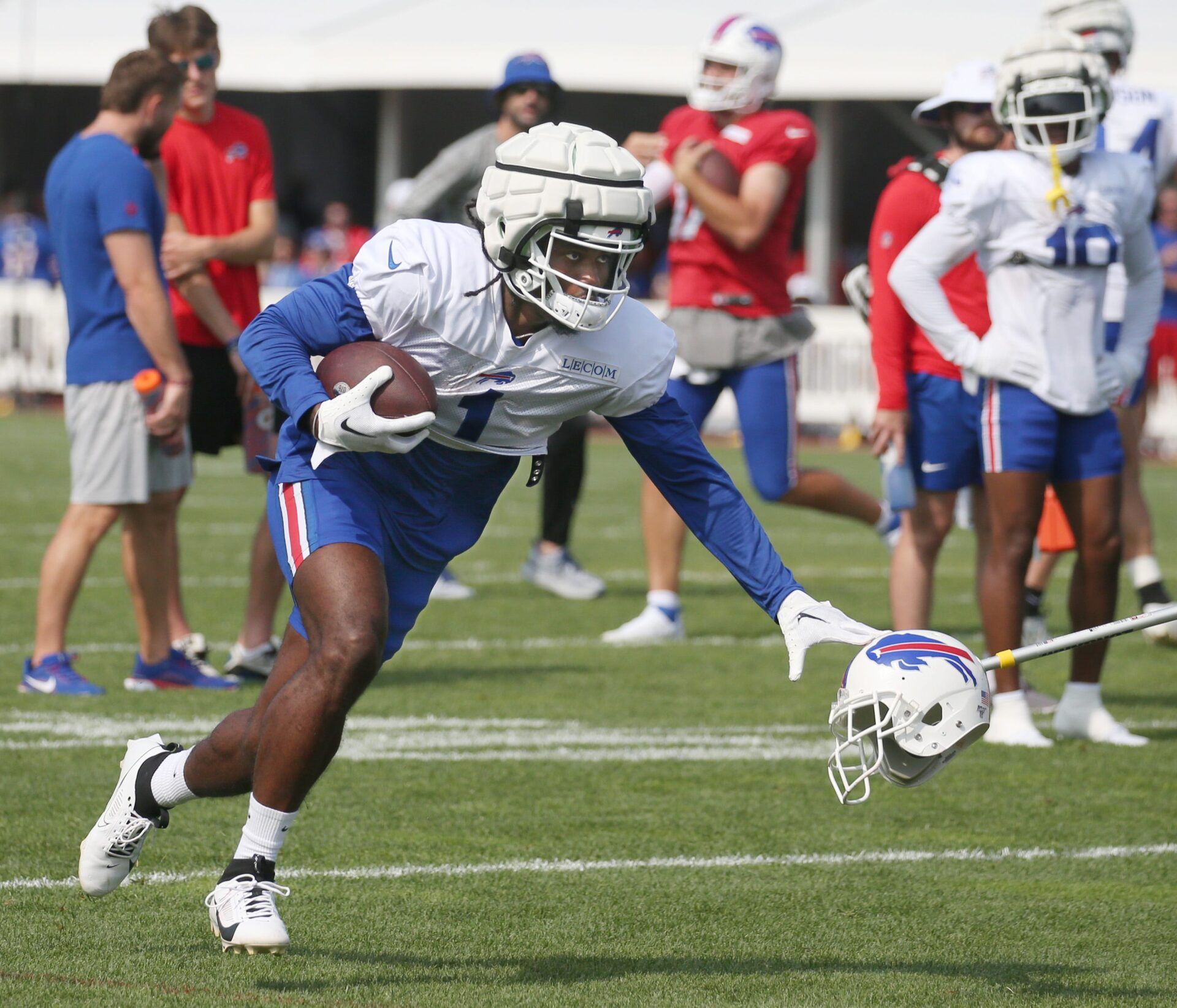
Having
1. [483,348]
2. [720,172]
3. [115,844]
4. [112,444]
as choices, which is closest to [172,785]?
[115,844]

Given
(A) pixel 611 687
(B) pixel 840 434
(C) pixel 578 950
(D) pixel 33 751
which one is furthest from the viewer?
(B) pixel 840 434

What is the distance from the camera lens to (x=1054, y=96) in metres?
5.96

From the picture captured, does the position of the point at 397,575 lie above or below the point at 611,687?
above

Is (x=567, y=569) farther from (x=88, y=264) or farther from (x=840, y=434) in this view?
(x=840, y=434)

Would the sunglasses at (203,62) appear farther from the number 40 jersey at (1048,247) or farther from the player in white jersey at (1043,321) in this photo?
the number 40 jersey at (1048,247)

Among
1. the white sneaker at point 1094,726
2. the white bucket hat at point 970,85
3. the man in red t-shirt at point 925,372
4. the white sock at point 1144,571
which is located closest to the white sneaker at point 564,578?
the white sock at point 1144,571

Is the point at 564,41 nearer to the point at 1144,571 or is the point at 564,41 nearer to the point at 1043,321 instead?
the point at 1144,571

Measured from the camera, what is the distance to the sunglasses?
718 cm

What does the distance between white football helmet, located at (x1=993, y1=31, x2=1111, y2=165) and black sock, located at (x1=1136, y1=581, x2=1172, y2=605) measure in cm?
269

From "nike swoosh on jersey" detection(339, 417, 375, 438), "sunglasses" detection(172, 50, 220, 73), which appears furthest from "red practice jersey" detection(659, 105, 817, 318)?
"nike swoosh on jersey" detection(339, 417, 375, 438)

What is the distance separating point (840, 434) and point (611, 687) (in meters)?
13.2

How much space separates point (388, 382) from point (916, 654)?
114 cm

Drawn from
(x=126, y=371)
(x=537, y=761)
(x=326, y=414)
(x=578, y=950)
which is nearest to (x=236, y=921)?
(x=578, y=950)

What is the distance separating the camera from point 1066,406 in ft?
20.0
